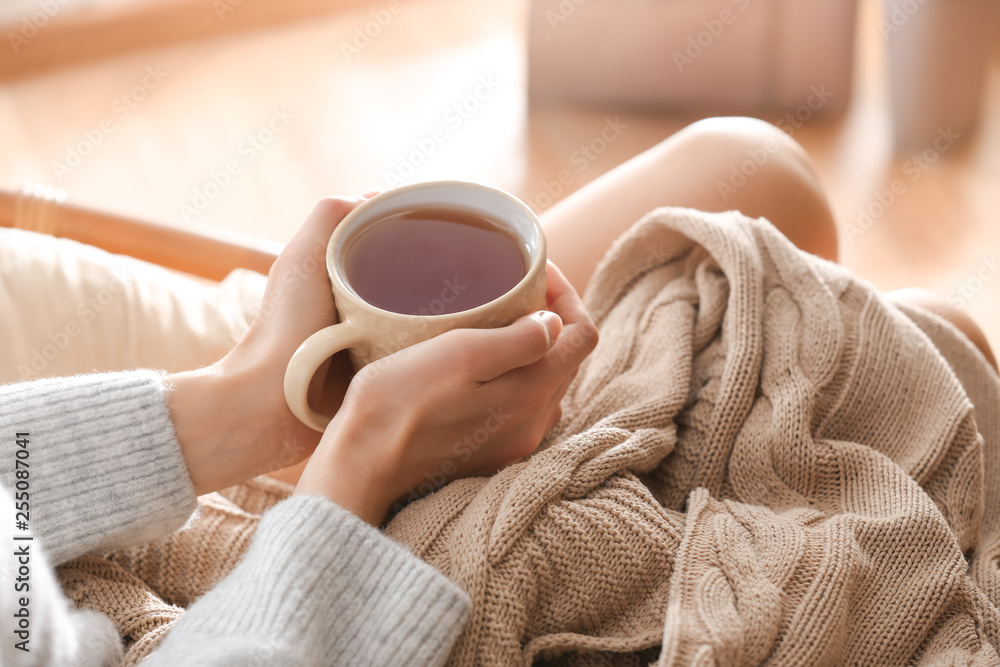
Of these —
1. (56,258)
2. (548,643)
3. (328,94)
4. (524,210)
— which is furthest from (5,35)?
(548,643)

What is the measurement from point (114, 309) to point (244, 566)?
1.65 ft

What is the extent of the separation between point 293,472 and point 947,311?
27.2 inches

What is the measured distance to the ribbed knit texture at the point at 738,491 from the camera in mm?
582

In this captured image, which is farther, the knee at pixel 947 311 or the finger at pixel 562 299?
the knee at pixel 947 311

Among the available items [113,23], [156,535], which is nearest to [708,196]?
[156,535]

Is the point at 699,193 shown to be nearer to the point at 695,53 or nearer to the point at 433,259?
the point at 433,259

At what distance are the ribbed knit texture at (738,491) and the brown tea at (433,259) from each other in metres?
0.14

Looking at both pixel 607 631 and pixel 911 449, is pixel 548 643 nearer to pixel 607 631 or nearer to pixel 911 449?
pixel 607 631

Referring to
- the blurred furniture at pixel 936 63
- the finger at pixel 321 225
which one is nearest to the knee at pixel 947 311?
the finger at pixel 321 225

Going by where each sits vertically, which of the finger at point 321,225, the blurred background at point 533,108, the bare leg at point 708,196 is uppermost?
the finger at point 321,225

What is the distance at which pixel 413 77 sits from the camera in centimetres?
223

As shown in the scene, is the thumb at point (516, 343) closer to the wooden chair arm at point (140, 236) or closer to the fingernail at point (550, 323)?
the fingernail at point (550, 323)

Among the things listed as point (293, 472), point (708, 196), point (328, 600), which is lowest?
point (293, 472)

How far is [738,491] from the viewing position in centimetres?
72
